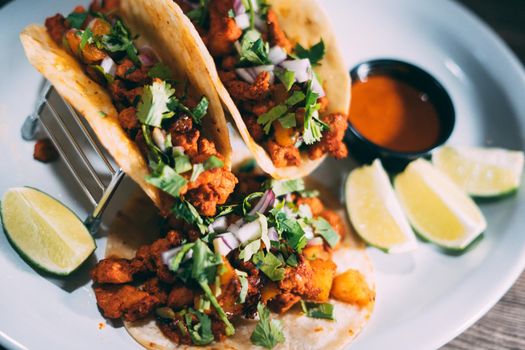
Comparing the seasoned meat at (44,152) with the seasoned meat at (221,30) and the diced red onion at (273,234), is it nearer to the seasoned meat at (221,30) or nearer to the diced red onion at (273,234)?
the seasoned meat at (221,30)

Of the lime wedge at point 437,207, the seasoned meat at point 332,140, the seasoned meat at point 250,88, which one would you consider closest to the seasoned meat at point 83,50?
the seasoned meat at point 250,88

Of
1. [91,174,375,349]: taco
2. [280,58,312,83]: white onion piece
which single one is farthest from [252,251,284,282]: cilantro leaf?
[280,58,312,83]: white onion piece

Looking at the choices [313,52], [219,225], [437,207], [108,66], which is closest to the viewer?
[219,225]

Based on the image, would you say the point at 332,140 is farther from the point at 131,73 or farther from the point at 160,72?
the point at 131,73

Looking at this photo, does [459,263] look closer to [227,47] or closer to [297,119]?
[297,119]

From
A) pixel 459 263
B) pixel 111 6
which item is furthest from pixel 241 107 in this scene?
pixel 459 263

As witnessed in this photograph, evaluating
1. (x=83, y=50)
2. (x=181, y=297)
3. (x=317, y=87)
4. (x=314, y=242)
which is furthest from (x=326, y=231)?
(x=83, y=50)
